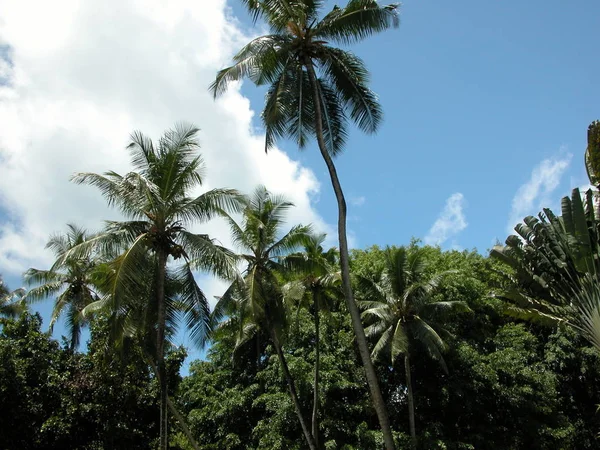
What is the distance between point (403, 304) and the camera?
2133 cm

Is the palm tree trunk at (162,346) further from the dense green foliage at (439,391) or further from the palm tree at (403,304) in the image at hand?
the palm tree at (403,304)

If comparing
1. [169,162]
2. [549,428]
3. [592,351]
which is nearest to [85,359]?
[169,162]

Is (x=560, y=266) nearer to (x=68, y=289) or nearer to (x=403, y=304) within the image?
(x=403, y=304)

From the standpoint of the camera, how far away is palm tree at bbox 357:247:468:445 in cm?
2078

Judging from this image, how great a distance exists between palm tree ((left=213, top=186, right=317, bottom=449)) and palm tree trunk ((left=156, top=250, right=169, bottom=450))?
289 centimetres

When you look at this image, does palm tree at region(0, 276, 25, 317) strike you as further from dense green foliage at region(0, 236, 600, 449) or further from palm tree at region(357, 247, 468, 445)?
palm tree at region(357, 247, 468, 445)

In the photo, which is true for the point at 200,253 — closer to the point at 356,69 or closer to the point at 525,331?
the point at 356,69

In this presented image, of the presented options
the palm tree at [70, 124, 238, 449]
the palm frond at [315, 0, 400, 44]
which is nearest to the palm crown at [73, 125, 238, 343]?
the palm tree at [70, 124, 238, 449]

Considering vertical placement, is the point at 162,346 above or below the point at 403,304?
below

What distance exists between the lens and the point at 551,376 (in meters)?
22.3

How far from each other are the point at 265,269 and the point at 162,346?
5270 millimetres

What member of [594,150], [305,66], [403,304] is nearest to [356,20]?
[305,66]

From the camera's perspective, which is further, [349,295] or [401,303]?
[401,303]

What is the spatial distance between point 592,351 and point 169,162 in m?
18.6
